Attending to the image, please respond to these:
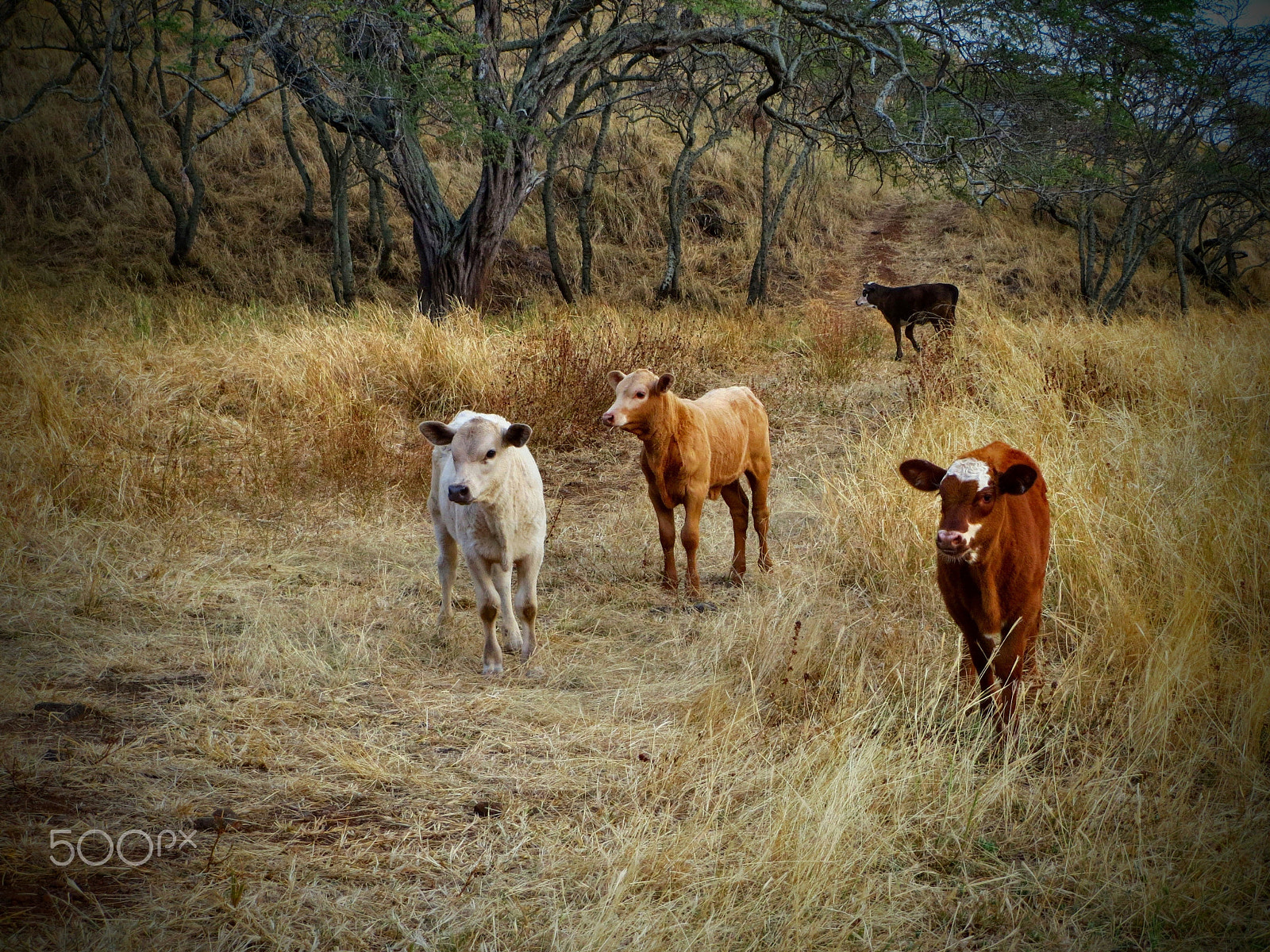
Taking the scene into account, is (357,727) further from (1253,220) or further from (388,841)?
(1253,220)

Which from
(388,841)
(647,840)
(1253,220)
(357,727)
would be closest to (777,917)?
(647,840)

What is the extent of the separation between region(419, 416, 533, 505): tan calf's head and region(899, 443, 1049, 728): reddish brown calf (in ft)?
6.12

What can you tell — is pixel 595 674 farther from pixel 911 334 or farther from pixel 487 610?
pixel 911 334

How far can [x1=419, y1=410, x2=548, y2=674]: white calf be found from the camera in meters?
4.12

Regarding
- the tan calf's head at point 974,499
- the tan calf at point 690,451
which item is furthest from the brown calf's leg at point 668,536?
the tan calf's head at point 974,499

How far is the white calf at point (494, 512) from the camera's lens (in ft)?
13.5

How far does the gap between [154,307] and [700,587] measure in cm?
971

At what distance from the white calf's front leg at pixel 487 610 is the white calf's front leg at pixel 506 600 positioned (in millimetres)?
51

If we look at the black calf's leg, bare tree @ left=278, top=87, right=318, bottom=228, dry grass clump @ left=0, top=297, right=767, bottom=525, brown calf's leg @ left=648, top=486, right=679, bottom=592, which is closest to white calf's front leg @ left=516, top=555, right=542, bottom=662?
brown calf's leg @ left=648, top=486, right=679, bottom=592

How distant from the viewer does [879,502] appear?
5.68 m

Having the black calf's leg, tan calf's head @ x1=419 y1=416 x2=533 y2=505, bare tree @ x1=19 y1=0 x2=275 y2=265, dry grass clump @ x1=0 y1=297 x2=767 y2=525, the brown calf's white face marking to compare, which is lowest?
dry grass clump @ x1=0 y1=297 x2=767 y2=525

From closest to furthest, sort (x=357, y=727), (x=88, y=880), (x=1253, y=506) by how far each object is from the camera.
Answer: (x=88, y=880), (x=357, y=727), (x=1253, y=506)

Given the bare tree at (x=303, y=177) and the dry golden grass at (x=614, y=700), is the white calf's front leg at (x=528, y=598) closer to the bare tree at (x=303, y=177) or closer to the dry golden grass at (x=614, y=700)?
the dry golden grass at (x=614, y=700)

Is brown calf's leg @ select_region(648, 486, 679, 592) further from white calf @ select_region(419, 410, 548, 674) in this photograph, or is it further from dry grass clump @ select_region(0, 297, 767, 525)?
dry grass clump @ select_region(0, 297, 767, 525)
